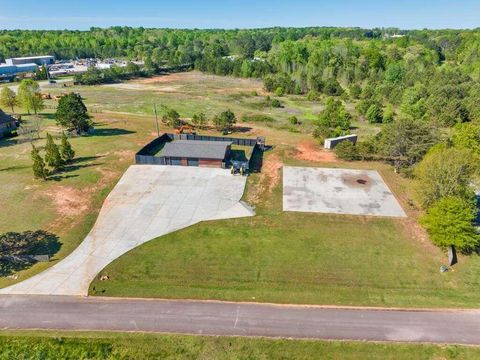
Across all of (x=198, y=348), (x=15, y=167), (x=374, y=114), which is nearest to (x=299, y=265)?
(x=198, y=348)

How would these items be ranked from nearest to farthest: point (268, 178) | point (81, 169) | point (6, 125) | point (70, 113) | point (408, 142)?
point (268, 178), point (81, 169), point (408, 142), point (70, 113), point (6, 125)

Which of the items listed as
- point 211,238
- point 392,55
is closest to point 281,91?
point 392,55

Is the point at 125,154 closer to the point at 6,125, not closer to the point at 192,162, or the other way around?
the point at 192,162

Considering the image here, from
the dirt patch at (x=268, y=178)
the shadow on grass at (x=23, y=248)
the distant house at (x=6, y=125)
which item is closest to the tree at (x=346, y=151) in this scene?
the dirt patch at (x=268, y=178)

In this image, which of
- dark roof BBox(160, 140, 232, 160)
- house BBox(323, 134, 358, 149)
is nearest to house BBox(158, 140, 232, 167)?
dark roof BBox(160, 140, 232, 160)

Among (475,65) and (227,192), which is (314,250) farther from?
(475,65)
